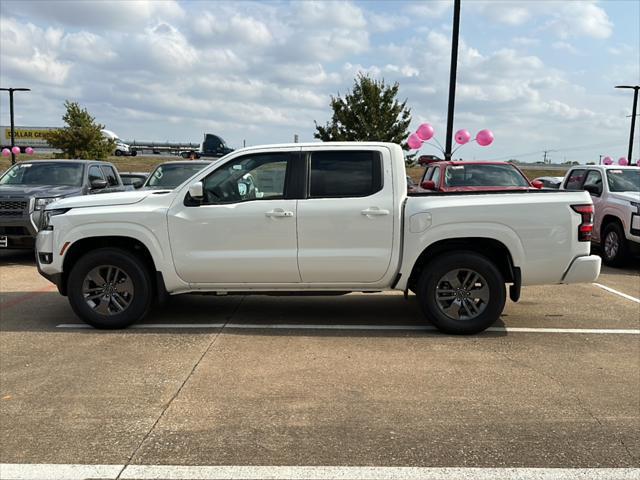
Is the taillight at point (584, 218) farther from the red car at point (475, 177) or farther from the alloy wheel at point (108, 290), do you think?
the red car at point (475, 177)

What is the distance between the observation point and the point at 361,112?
101ft

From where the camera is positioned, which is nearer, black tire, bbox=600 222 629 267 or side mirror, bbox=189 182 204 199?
side mirror, bbox=189 182 204 199

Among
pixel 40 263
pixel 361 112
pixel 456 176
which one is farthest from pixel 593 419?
pixel 361 112

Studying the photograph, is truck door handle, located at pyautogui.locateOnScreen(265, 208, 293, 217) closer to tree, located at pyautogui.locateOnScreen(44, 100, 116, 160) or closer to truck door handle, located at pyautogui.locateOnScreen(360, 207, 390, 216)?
truck door handle, located at pyautogui.locateOnScreen(360, 207, 390, 216)

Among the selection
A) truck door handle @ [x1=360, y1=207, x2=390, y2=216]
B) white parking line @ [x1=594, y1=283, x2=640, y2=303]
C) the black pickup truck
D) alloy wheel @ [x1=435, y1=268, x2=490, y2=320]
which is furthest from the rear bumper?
the black pickup truck

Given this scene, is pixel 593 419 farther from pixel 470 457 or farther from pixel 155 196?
pixel 155 196

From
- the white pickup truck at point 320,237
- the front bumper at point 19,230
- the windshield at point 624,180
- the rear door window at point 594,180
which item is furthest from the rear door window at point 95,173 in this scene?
the windshield at point 624,180

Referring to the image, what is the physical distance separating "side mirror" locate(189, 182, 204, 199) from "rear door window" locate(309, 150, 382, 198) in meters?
1.07

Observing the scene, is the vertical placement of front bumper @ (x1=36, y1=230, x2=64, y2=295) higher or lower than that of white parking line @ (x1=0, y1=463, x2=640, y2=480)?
higher

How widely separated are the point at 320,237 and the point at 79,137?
37438 mm

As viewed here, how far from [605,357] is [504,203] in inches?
64.8

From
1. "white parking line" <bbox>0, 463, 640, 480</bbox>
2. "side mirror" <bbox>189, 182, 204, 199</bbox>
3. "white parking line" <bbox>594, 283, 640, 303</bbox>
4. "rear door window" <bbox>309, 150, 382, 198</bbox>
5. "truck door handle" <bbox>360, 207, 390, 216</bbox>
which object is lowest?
"white parking line" <bbox>0, 463, 640, 480</bbox>

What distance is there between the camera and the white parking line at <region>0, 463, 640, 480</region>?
3.00 m

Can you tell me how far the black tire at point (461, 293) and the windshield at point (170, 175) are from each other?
22.3 feet
